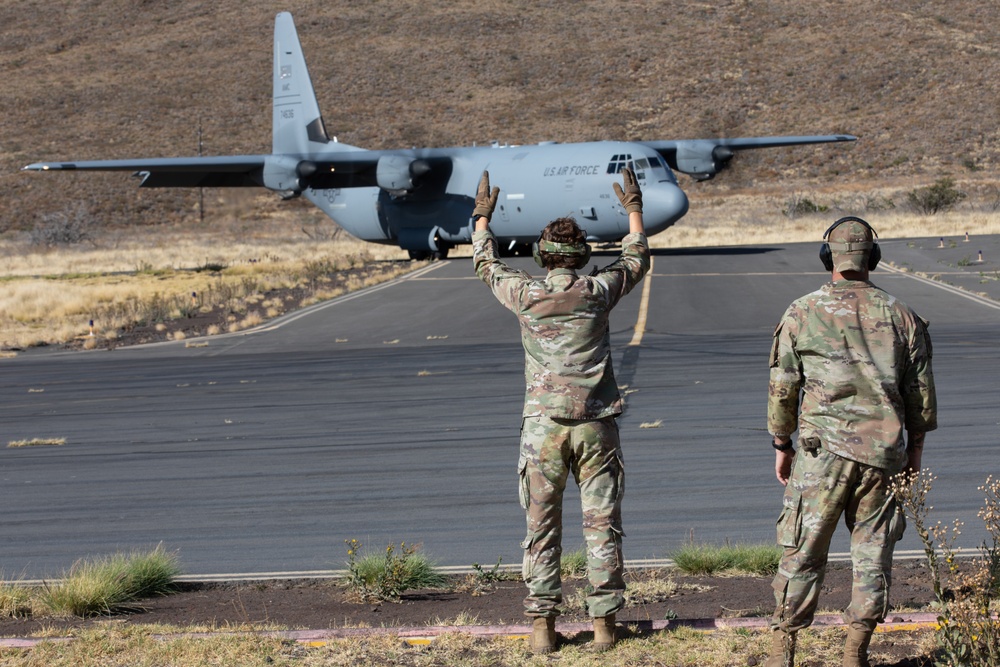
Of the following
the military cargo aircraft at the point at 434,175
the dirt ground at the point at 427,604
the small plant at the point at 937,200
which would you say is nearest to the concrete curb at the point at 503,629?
the dirt ground at the point at 427,604

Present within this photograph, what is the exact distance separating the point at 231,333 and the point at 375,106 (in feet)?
228

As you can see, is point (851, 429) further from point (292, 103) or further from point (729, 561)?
point (292, 103)

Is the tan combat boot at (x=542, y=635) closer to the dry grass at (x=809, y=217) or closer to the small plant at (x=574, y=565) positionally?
the small plant at (x=574, y=565)

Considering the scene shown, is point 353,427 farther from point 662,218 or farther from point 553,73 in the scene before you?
point 553,73

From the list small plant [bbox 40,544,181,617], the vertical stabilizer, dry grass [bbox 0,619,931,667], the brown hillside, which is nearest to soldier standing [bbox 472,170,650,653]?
dry grass [bbox 0,619,931,667]

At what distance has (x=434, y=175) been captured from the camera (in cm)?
3822

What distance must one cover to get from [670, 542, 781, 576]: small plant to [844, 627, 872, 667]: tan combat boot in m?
2.17

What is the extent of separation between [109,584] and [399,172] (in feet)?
101

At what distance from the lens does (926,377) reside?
511cm

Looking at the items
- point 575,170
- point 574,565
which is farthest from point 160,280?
point 574,565

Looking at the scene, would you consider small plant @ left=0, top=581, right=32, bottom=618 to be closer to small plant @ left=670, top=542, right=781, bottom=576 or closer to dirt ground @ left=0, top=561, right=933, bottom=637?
dirt ground @ left=0, top=561, right=933, bottom=637

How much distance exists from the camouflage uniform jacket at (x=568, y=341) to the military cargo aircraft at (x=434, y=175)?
2679cm

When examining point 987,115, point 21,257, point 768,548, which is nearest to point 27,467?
point 768,548

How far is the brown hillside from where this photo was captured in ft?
266
